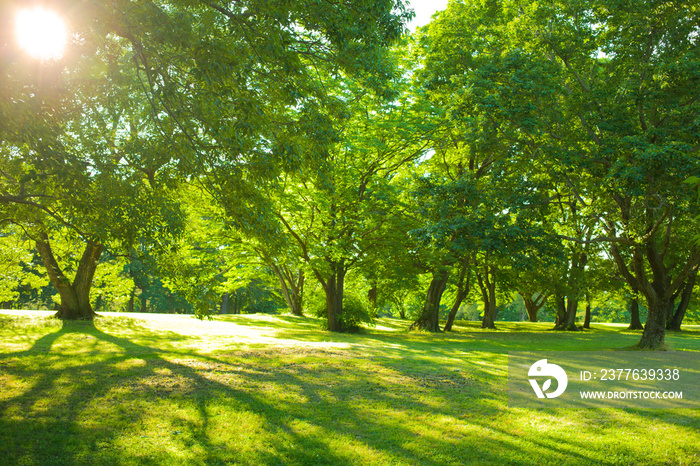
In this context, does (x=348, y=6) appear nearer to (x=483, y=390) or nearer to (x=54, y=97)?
(x=54, y=97)

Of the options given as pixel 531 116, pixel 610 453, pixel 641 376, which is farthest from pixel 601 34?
pixel 610 453

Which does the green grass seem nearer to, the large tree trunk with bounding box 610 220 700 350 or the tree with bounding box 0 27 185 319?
the tree with bounding box 0 27 185 319

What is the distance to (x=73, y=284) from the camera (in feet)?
68.6

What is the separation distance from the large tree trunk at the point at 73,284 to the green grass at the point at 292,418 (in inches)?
402

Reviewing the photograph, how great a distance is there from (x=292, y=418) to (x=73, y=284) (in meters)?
18.4

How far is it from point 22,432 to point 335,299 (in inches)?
707

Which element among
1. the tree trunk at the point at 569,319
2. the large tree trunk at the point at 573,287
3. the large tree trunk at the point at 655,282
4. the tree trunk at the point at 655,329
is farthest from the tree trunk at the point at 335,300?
the tree trunk at the point at 569,319

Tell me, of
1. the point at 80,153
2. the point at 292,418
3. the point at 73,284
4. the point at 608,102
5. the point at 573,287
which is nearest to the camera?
the point at 292,418

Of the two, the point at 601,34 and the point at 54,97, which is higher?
the point at 601,34

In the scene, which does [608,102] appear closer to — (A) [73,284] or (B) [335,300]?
(B) [335,300]

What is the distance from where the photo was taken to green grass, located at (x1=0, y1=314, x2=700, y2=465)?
5.40 metres

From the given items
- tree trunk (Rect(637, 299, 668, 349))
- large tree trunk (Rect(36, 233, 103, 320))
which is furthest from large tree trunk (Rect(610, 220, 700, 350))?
large tree trunk (Rect(36, 233, 103, 320))

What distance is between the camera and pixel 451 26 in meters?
16.4

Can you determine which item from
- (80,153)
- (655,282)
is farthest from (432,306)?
(80,153)
